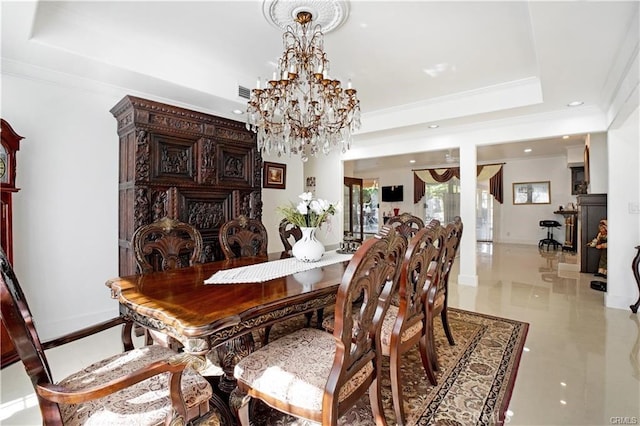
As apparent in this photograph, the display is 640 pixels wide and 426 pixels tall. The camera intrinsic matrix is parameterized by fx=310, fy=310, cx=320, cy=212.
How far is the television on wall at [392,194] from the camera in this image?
10.8 metres

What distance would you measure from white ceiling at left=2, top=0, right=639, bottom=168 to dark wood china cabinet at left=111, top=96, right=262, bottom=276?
348mm

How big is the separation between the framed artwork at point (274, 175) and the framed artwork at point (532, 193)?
7.70 metres

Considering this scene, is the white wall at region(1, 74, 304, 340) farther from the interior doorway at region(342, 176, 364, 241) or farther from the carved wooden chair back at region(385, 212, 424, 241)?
the interior doorway at region(342, 176, 364, 241)

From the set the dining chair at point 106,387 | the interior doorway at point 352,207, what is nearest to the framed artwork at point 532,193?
the interior doorway at point 352,207

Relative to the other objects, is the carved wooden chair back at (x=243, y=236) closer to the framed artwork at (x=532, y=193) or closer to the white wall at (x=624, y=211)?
the white wall at (x=624, y=211)

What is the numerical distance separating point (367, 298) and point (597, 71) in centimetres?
312

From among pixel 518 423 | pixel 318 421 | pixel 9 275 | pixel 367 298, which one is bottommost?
pixel 518 423

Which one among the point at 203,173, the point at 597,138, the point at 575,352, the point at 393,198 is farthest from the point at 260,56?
the point at 393,198

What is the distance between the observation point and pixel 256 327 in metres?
1.41

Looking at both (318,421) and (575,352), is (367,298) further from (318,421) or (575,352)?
(575,352)

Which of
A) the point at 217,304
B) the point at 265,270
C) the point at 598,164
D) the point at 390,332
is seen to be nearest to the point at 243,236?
the point at 265,270

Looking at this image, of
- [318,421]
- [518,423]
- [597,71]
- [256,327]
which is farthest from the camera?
[597,71]

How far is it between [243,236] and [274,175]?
2.34m

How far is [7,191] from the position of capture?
2359mm
